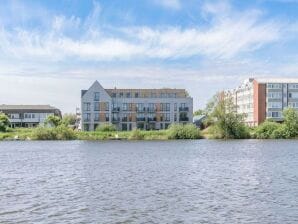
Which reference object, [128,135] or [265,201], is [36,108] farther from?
[265,201]

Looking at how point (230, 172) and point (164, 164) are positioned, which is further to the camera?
point (164, 164)

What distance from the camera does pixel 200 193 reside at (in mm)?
31953

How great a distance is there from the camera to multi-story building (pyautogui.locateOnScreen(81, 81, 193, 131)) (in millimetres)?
154125

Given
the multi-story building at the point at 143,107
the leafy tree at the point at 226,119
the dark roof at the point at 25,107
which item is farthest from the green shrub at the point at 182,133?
the dark roof at the point at 25,107

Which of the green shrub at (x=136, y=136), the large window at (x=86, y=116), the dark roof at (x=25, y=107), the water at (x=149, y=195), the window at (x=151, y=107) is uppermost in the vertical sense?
the dark roof at (x=25, y=107)

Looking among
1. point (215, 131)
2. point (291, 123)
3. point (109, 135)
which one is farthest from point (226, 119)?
point (109, 135)

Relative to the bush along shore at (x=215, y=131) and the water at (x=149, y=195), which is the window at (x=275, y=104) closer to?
the bush along shore at (x=215, y=131)

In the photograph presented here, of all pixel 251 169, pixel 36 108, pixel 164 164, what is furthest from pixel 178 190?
→ pixel 36 108

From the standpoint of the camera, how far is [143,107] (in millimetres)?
156000

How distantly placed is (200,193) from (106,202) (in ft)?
19.7

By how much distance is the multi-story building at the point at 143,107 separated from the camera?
154 m

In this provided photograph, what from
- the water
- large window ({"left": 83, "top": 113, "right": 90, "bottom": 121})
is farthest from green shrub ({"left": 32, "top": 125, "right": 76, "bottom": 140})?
the water

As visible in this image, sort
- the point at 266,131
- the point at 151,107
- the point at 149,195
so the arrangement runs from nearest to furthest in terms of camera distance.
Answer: the point at 149,195
the point at 266,131
the point at 151,107

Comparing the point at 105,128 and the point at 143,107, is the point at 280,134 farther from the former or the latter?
the point at 143,107
